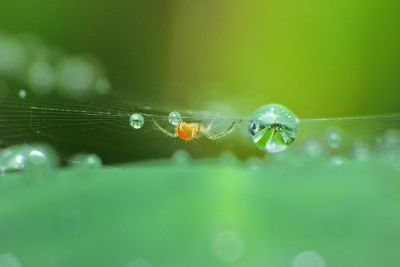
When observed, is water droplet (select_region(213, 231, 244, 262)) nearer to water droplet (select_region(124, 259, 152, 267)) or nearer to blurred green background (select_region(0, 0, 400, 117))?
water droplet (select_region(124, 259, 152, 267))

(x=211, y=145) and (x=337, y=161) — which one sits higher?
(x=211, y=145)

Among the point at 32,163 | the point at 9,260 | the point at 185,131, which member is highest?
the point at 185,131

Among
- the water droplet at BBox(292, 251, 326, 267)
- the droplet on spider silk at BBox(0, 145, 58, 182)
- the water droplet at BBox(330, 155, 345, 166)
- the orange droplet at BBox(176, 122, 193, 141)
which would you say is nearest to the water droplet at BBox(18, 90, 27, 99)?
the orange droplet at BBox(176, 122, 193, 141)

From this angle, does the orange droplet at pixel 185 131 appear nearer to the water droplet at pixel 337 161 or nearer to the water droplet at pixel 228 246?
the water droplet at pixel 337 161

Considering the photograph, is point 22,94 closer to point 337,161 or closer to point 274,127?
point 274,127

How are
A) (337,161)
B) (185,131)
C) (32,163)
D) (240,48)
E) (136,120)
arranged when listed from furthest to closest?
(240,48), (185,131), (136,120), (337,161), (32,163)

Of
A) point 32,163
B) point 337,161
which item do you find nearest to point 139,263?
point 32,163
